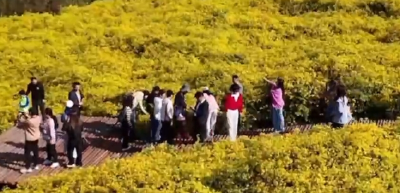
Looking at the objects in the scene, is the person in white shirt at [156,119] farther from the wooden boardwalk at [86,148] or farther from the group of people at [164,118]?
the wooden boardwalk at [86,148]

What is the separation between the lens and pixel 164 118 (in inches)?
709

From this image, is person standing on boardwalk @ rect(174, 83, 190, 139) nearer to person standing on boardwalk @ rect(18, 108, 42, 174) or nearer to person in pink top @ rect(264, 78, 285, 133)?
person in pink top @ rect(264, 78, 285, 133)

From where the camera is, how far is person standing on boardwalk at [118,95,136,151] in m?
18.1

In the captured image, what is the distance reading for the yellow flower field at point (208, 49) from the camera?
2083cm

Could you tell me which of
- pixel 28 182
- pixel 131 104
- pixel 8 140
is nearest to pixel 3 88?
pixel 8 140

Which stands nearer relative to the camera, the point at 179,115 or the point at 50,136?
the point at 50,136

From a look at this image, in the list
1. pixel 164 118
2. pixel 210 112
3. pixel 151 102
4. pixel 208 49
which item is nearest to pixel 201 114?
pixel 210 112

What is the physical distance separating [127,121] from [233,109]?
209cm

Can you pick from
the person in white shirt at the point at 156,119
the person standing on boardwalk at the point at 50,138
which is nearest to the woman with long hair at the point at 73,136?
the person standing on boardwalk at the point at 50,138

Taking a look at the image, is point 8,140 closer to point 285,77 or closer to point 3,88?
point 3,88

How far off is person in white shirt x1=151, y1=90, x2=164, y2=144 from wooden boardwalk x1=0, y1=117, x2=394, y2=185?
32cm

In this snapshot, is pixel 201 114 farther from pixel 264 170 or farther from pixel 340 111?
pixel 264 170

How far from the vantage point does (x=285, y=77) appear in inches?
821

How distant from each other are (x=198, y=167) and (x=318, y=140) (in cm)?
201
